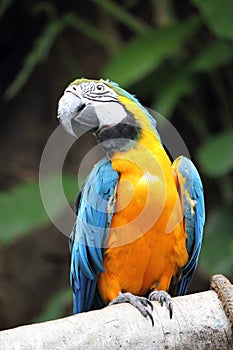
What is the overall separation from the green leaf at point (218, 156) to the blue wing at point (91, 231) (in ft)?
3.22

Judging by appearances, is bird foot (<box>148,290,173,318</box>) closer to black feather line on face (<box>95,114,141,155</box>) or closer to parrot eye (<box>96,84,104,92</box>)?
black feather line on face (<box>95,114,141,155</box>)

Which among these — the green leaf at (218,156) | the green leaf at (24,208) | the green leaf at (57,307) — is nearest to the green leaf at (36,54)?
the green leaf at (24,208)

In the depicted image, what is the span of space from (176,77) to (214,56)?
205 mm

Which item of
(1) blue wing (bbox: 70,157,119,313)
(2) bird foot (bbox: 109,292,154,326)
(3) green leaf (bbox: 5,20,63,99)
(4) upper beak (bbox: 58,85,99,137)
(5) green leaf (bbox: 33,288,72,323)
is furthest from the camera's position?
(3) green leaf (bbox: 5,20,63,99)

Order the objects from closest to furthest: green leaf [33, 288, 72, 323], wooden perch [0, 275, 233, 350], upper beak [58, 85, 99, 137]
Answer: wooden perch [0, 275, 233, 350] < upper beak [58, 85, 99, 137] < green leaf [33, 288, 72, 323]

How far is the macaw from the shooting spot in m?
1.77

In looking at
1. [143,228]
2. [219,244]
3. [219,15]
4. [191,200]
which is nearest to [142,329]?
[143,228]

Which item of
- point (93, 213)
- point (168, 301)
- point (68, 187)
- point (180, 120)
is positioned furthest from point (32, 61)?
point (168, 301)

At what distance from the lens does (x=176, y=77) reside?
3234mm

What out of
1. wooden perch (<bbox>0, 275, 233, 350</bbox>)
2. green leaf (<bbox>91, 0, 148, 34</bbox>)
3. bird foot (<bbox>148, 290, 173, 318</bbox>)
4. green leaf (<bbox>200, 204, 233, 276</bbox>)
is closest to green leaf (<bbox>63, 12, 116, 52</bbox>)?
green leaf (<bbox>91, 0, 148, 34</bbox>)

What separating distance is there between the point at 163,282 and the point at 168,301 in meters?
0.26

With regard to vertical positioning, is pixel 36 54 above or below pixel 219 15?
below

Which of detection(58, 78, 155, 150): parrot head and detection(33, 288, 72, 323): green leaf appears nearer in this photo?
detection(58, 78, 155, 150): parrot head

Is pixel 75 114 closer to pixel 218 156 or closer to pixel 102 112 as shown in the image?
pixel 102 112
